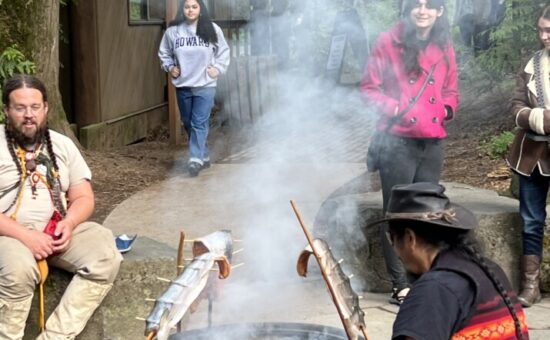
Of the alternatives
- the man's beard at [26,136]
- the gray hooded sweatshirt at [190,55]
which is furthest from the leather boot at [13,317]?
the gray hooded sweatshirt at [190,55]

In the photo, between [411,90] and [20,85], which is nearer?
[20,85]

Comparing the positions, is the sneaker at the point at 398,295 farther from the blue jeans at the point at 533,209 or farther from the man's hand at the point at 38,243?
the man's hand at the point at 38,243

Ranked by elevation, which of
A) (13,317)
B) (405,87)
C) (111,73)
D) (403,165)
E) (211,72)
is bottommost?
(13,317)

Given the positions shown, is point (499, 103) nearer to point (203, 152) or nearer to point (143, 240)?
point (203, 152)

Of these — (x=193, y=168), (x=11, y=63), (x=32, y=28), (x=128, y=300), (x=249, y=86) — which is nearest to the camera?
(x=128, y=300)

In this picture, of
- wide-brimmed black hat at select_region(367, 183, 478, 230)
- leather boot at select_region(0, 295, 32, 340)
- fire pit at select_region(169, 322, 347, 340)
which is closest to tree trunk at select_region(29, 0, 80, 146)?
leather boot at select_region(0, 295, 32, 340)

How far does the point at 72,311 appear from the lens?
454cm

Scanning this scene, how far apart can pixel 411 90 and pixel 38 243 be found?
232 centimetres

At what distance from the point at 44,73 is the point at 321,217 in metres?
3.70

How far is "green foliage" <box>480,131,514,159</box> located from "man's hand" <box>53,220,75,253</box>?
21.0ft

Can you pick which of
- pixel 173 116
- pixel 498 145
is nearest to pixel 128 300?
pixel 498 145

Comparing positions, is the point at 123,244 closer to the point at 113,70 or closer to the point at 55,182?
the point at 55,182

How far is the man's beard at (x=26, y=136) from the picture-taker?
466 centimetres

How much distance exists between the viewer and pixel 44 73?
882 cm
